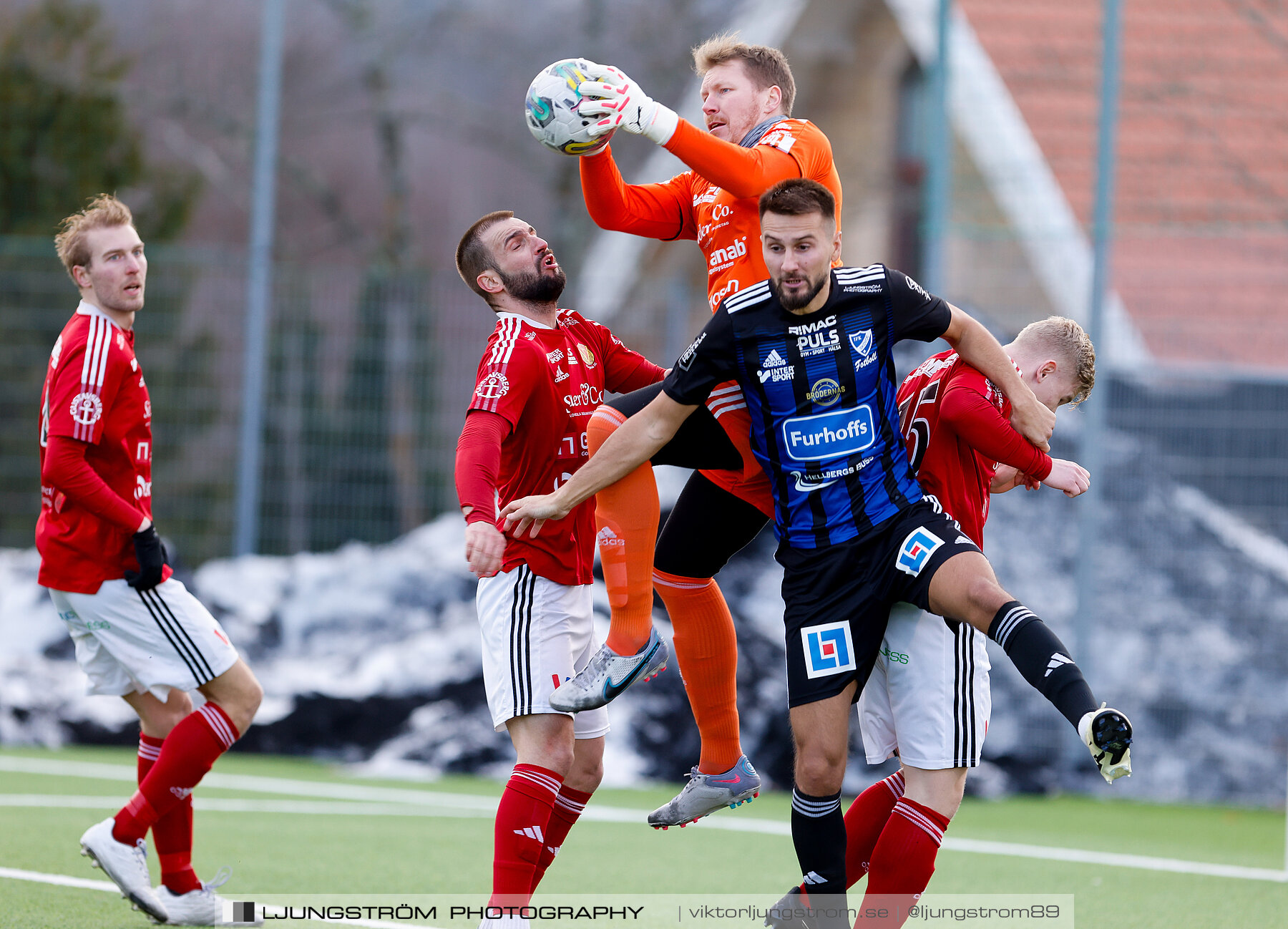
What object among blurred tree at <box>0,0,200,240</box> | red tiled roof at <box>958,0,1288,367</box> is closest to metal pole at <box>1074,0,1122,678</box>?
red tiled roof at <box>958,0,1288,367</box>

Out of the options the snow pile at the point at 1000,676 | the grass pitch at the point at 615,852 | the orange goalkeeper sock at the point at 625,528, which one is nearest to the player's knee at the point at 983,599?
the orange goalkeeper sock at the point at 625,528

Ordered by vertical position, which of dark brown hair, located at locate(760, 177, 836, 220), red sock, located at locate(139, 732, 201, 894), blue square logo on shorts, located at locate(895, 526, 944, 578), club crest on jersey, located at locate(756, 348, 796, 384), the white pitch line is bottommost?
the white pitch line

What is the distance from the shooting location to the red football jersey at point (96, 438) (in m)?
5.02

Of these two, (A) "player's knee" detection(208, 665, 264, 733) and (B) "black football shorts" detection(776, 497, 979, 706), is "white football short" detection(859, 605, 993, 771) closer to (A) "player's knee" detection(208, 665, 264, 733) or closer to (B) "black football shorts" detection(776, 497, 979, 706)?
(B) "black football shorts" detection(776, 497, 979, 706)

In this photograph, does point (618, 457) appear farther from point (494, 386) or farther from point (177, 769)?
point (177, 769)

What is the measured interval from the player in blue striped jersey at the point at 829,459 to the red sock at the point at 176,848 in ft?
6.37

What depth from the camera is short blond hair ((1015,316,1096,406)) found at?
4449 millimetres

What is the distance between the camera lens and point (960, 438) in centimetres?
441

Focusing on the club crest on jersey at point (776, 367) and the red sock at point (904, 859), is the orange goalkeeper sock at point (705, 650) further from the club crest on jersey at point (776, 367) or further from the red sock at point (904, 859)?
the club crest on jersey at point (776, 367)

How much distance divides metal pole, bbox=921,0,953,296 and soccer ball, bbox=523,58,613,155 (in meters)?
6.02

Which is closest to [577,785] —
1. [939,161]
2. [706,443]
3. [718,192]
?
[706,443]

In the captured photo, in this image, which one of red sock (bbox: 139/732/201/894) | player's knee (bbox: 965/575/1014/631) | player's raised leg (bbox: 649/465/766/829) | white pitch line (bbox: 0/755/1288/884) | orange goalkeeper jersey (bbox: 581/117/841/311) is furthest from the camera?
white pitch line (bbox: 0/755/1288/884)

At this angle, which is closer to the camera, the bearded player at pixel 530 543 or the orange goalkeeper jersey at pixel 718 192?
the orange goalkeeper jersey at pixel 718 192

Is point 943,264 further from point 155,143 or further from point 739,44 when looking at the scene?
point 155,143
